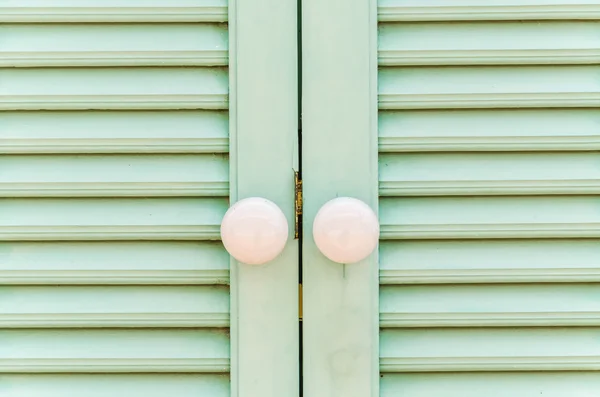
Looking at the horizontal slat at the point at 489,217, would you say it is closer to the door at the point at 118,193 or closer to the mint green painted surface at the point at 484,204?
the mint green painted surface at the point at 484,204

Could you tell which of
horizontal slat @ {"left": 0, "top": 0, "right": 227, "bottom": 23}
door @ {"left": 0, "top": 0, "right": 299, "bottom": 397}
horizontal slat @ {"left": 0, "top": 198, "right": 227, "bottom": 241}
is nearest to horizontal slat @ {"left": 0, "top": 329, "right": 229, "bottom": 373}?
door @ {"left": 0, "top": 0, "right": 299, "bottom": 397}

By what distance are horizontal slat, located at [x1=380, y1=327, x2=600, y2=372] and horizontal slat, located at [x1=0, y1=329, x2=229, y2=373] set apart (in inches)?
7.2

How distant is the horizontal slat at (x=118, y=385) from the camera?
0.54 meters

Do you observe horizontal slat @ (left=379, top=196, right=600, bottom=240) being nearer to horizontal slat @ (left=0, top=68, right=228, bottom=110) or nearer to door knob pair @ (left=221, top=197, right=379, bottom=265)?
door knob pair @ (left=221, top=197, right=379, bottom=265)

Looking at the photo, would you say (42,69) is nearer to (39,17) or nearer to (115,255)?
(39,17)

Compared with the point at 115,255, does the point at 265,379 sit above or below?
below

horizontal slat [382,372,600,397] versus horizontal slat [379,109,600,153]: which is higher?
horizontal slat [379,109,600,153]

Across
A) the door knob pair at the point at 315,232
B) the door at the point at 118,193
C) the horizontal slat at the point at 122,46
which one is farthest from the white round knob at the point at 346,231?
the horizontal slat at the point at 122,46

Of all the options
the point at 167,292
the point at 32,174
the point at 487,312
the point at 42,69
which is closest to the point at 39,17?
the point at 42,69

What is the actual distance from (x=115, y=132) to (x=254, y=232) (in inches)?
7.7

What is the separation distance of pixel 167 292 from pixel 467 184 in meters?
0.34

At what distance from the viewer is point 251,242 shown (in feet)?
1.54

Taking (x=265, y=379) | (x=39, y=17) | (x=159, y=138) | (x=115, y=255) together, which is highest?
(x=39, y=17)

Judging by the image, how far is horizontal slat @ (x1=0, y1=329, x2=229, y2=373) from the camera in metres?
Answer: 0.53
